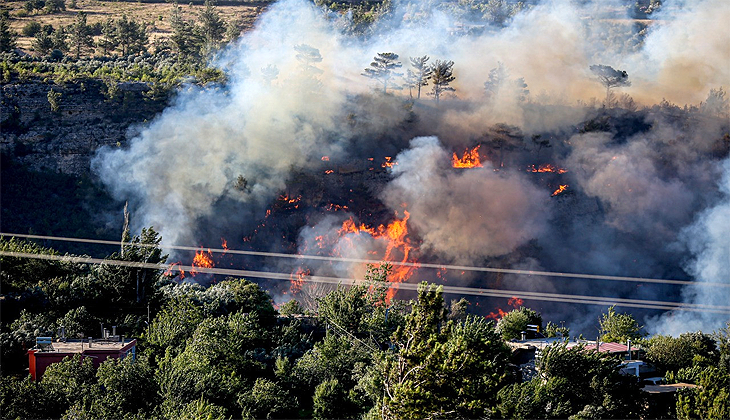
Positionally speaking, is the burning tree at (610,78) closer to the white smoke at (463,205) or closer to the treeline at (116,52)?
the white smoke at (463,205)

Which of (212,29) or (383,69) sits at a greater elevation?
(383,69)

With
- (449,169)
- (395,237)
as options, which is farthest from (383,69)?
(395,237)

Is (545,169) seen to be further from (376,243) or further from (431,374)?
(431,374)

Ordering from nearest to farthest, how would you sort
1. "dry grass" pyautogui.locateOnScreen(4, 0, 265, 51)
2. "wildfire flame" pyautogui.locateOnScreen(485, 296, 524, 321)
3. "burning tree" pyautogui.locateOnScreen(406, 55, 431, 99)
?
"wildfire flame" pyautogui.locateOnScreen(485, 296, 524, 321)
"burning tree" pyautogui.locateOnScreen(406, 55, 431, 99)
"dry grass" pyautogui.locateOnScreen(4, 0, 265, 51)

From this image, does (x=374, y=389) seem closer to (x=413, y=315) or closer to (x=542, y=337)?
(x=413, y=315)

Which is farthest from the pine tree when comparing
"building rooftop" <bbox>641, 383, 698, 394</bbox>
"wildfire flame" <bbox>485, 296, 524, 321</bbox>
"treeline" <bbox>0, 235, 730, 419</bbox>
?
"building rooftop" <bbox>641, 383, 698, 394</bbox>

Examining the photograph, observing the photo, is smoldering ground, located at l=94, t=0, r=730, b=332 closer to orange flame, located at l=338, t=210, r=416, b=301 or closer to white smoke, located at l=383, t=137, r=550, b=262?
white smoke, located at l=383, t=137, r=550, b=262
